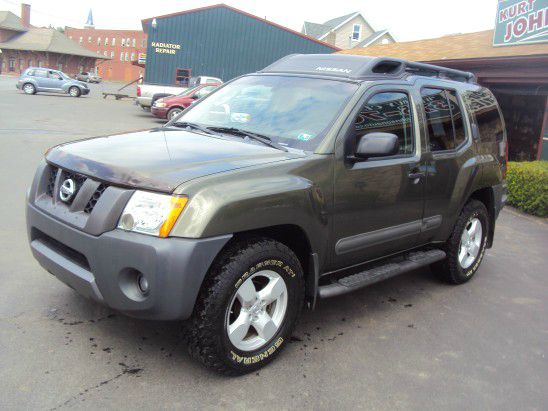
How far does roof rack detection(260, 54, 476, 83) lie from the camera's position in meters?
4.05

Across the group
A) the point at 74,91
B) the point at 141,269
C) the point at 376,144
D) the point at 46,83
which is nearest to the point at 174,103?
the point at 74,91

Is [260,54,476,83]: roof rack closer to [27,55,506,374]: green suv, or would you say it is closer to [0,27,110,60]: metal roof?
[27,55,506,374]: green suv

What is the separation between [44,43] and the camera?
243 feet

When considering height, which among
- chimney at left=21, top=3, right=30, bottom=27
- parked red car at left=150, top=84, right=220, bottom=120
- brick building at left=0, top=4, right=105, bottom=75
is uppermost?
chimney at left=21, top=3, right=30, bottom=27

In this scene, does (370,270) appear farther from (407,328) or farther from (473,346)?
(473,346)

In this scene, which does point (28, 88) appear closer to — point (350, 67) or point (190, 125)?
point (190, 125)

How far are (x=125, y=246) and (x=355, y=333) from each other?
1.94 m

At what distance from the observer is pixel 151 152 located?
3.25 m

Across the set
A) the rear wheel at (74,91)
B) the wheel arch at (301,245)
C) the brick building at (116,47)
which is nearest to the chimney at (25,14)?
the brick building at (116,47)

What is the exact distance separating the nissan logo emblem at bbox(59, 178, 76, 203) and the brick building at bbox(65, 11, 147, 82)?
87.8 meters

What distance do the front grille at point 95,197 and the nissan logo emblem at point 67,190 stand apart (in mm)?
207

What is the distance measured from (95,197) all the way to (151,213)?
17.1 inches

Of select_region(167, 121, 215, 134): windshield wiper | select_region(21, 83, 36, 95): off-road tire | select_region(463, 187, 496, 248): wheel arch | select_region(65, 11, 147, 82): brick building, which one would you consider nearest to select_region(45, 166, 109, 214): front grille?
select_region(167, 121, 215, 134): windshield wiper

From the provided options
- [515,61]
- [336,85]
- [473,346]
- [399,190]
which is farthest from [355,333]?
[515,61]
